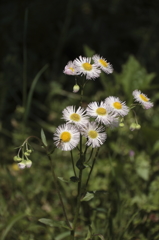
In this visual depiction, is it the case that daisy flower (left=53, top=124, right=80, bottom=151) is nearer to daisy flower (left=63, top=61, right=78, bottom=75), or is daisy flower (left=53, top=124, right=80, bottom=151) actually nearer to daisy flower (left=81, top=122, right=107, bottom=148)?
daisy flower (left=81, top=122, right=107, bottom=148)

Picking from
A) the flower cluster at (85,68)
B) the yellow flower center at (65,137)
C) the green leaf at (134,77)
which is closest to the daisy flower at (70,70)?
the flower cluster at (85,68)

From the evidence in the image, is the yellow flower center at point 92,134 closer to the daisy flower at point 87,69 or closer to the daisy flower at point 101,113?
the daisy flower at point 101,113

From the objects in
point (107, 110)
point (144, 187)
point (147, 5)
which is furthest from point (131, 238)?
point (147, 5)

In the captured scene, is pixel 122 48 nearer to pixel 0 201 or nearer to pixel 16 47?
pixel 16 47

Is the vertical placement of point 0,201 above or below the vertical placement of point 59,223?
above

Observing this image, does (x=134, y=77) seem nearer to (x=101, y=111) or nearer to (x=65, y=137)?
(x=101, y=111)

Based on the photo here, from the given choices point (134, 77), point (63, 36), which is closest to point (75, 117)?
point (134, 77)
